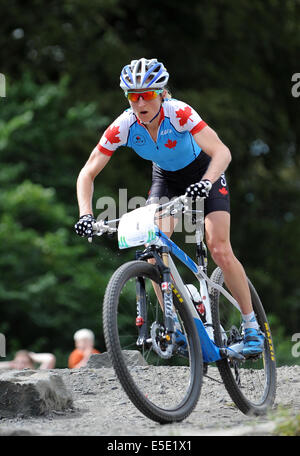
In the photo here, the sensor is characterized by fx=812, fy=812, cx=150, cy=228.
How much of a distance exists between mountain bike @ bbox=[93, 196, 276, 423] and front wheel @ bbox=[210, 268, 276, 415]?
0.07 m

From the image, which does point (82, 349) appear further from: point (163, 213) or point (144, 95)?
point (144, 95)

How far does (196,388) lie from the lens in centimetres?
→ 492

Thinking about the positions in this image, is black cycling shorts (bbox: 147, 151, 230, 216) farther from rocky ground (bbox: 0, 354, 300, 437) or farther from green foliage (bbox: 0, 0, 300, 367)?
green foliage (bbox: 0, 0, 300, 367)

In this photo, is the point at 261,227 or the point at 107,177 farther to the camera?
the point at 261,227

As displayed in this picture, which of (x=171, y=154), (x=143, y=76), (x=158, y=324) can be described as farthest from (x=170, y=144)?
(x=158, y=324)

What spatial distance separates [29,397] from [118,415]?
2.05 ft

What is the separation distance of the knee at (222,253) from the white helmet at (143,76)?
3.65 feet

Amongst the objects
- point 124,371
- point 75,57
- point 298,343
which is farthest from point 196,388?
point 75,57

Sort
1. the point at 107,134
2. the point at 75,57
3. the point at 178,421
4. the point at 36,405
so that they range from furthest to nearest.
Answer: the point at 75,57
the point at 36,405
the point at 107,134
the point at 178,421

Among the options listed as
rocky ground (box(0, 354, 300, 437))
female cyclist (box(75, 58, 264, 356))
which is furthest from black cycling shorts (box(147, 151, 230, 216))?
rocky ground (box(0, 354, 300, 437))

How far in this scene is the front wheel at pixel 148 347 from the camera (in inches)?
173

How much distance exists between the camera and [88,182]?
5203 millimetres
